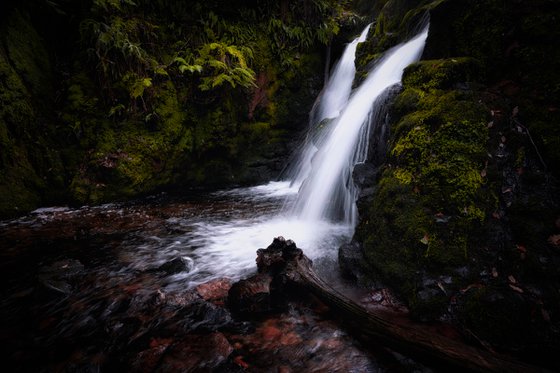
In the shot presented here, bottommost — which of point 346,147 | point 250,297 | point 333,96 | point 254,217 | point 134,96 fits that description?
point 250,297

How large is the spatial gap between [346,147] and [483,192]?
3210 mm

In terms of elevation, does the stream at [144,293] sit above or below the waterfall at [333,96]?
below

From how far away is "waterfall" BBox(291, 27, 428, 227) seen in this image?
491 centimetres

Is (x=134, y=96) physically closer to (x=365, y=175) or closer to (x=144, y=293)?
(x=144, y=293)

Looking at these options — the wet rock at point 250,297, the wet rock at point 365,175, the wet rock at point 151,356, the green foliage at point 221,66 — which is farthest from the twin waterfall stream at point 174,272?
the green foliage at point 221,66

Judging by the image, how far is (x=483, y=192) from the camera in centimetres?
246

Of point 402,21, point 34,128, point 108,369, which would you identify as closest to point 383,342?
point 108,369

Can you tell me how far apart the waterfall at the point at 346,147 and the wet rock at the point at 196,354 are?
3.01m

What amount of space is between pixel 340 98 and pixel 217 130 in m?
4.81

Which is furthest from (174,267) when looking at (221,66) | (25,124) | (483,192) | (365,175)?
(221,66)

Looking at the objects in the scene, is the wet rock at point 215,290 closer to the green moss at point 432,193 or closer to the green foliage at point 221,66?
the green moss at point 432,193

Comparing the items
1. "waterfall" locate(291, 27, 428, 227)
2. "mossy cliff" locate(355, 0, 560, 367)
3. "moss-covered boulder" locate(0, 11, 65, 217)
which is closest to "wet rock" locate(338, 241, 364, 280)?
"mossy cliff" locate(355, 0, 560, 367)

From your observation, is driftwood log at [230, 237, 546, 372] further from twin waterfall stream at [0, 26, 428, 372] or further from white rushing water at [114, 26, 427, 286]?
white rushing water at [114, 26, 427, 286]

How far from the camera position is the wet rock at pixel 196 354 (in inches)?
75.7
